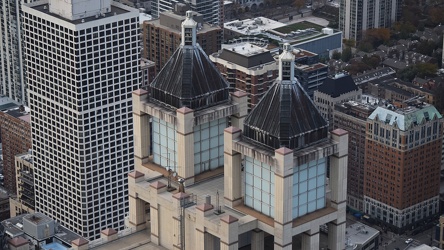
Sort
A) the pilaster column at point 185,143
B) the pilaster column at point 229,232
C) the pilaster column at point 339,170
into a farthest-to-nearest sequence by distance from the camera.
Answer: the pilaster column at point 185,143 < the pilaster column at point 339,170 < the pilaster column at point 229,232

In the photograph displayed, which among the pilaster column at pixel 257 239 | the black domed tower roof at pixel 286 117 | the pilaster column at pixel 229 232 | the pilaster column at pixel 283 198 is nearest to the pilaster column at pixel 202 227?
the pilaster column at pixel 229 232

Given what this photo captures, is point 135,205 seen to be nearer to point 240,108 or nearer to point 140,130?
point 140,130

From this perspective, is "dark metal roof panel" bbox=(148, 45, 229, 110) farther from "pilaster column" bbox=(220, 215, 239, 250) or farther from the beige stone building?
"pilaster column" bbox=(220, 215, 239, 250)

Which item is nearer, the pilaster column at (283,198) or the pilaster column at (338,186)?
the pilaster column at (283,198)

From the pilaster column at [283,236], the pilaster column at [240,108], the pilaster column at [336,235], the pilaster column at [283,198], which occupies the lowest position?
the pilaster column at [336,235]

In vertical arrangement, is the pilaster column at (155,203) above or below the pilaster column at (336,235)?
above

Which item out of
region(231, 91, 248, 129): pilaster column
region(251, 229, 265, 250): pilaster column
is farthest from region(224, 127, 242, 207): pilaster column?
region(231, 91, 248, 129): pilaster column

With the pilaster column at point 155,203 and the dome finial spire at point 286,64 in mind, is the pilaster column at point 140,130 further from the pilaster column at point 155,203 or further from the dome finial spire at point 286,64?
the dome finial spire at point 286,64

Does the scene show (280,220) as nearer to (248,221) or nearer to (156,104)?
(248,221)
